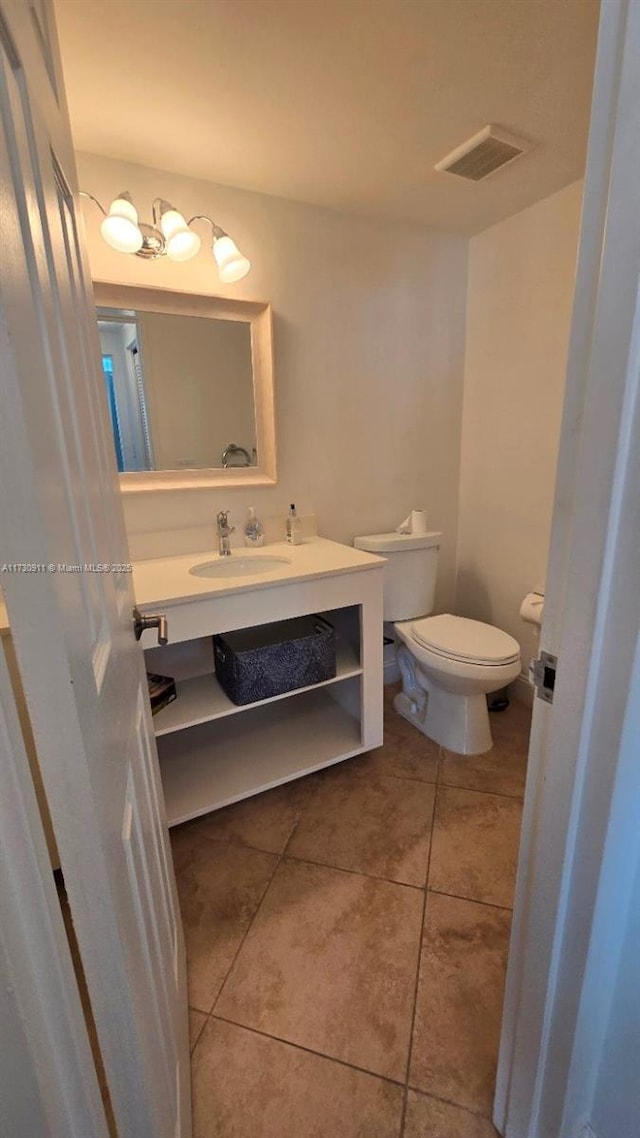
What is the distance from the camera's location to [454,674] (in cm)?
177

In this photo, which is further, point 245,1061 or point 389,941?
point 389,941

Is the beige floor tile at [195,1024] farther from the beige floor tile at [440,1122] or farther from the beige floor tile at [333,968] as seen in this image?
the beige floor tile at [440,1122]

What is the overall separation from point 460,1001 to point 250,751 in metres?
0.97

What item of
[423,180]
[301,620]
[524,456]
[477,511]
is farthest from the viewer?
[477,511]

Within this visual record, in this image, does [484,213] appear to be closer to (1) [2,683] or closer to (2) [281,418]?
(2) [281,418]

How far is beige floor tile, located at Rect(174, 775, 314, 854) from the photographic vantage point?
5.11ft

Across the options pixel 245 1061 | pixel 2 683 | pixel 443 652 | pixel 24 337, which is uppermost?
pixel 24 337

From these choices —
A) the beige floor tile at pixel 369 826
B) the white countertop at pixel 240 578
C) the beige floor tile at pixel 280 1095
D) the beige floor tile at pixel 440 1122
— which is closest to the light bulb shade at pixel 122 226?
the white countertop at pixel 240 578

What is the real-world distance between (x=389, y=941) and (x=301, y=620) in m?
1.06

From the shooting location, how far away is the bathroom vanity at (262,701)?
1407 millimetres

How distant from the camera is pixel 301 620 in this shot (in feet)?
6.28

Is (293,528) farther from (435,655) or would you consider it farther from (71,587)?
(71,587)

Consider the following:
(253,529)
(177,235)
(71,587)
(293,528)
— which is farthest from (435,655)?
(177,235)

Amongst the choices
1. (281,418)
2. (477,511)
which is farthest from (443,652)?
(281,418)
